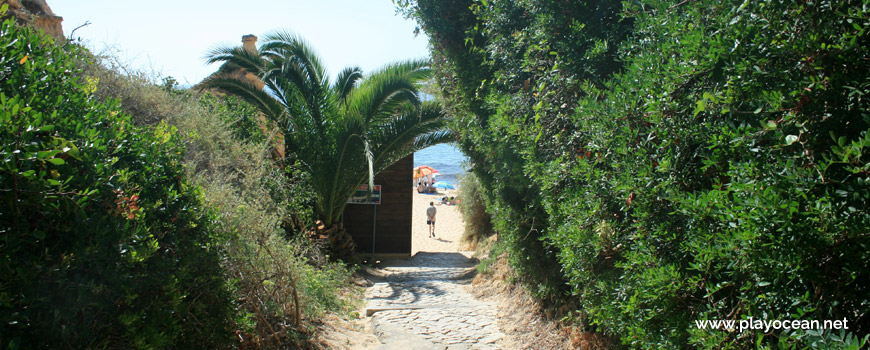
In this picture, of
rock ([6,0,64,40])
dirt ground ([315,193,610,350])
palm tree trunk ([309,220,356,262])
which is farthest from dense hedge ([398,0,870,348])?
rock ([6,0,64,40])

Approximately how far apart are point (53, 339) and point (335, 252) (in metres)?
7.94

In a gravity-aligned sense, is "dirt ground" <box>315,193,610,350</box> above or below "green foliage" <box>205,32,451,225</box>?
below

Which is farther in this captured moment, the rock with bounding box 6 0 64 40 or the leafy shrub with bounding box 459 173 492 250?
the leafy shrub with bounding box 459 173 492 250

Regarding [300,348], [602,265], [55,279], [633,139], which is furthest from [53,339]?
[602,265]

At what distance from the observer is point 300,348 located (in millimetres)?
4605

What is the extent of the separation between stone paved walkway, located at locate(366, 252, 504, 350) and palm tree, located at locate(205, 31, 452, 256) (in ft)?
6.34

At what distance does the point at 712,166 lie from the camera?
93.4 inches

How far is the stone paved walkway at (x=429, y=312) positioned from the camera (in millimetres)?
5422

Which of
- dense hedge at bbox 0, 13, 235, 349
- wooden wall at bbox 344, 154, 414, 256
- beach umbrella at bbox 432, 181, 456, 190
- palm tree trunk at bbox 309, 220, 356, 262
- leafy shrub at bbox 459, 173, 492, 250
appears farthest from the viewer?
beach umbrella at bbox 432, 181, 456, 190

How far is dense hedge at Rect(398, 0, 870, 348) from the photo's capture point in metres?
1.76

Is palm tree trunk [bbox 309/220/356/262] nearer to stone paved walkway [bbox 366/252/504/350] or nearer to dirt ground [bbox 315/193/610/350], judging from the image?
stone paved walkway [bbox 366/252/504/350]

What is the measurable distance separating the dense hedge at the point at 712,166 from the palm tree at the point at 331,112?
5348 mm

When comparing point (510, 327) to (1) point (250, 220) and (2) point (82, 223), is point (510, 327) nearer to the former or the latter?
(1) point (250, 220)

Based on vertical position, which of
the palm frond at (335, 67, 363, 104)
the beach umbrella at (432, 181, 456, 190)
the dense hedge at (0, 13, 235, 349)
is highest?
the palm frond at (335, 67, 363, 104)
